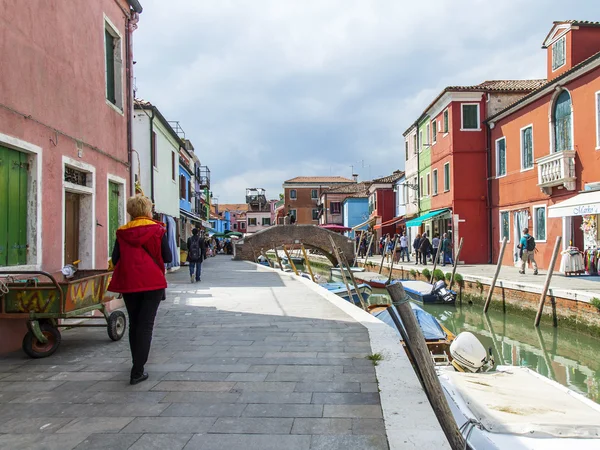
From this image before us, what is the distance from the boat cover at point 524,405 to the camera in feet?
15.8

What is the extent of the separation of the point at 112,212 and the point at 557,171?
48.3ft

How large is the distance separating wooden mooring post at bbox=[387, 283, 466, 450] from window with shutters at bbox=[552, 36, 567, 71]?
63.0ft

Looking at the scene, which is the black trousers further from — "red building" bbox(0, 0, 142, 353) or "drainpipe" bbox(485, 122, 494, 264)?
"drainpipe" bbox(485, 122, 494, 264)

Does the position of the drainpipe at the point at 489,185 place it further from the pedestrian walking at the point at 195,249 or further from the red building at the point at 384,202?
the red building at the point at 384,202

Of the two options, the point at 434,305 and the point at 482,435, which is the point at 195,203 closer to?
the point at 434,305

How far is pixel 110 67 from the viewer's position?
9594mm

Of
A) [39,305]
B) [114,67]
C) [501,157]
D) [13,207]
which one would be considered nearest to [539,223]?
[501,157]

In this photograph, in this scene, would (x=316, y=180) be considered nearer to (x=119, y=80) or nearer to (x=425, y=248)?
(x=425, y=248)

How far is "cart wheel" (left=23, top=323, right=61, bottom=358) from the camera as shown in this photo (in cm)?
534

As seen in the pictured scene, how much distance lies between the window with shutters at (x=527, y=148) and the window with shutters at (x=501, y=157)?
5.68 feet

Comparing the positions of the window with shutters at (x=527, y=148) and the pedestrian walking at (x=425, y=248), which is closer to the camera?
the window with shutters at (x=527, y=148)

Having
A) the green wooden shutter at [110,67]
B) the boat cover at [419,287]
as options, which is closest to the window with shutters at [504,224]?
the boat cover at [419,287]

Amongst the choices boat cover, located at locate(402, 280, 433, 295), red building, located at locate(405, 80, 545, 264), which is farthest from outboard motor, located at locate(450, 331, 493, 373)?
red building, located at locate(405, 80, 545, 264)

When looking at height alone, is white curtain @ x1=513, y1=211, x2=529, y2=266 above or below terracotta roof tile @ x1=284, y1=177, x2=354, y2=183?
below
